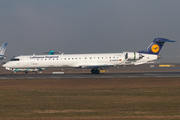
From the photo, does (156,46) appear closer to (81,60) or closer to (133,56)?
(133,56)

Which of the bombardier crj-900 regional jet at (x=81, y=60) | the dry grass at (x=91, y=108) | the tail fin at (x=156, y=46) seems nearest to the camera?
the dry grass at (x=91, y=108)

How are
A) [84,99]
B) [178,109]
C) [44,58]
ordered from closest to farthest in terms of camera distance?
1. [178,109]
2. [84,99]
3. [44,58]

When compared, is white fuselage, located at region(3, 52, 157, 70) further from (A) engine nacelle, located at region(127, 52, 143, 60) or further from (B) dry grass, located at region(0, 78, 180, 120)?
(B) dry grass, located at region(0, 78, 180, 120)

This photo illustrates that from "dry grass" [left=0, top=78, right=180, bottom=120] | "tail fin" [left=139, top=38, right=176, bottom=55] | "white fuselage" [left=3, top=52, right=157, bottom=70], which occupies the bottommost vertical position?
"dry grass" [left=0, top=78, right=180, bottom=120]

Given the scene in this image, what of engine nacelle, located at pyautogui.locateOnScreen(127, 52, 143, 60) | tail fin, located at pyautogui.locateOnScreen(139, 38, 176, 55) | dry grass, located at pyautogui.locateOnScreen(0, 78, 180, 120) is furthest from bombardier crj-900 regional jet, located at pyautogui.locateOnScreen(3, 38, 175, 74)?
dry grass, located at pyautogui.locateOnScreen(0, 78, 180, 120)

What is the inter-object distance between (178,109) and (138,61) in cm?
3105

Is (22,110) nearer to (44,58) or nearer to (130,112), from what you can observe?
(130,112)

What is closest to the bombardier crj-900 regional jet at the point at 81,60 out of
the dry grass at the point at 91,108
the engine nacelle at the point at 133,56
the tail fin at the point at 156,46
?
the engine nacelle at the point at 133,56

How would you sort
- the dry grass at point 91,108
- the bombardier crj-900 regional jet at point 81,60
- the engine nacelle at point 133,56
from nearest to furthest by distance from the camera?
the dry grass at point 91,108, the engine nacelle at point 133,56, the bombardier crj-900 regional jet at point 81,60

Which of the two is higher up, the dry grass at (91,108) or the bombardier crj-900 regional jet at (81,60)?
the bombardier crj-900 regional jet at (81,60)

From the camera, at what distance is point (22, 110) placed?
1343cm

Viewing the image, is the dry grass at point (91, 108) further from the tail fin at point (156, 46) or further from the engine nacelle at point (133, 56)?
the tail fin at point (156, 46)

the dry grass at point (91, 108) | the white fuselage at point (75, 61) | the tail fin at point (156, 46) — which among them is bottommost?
the dry grass at point (91, 108)

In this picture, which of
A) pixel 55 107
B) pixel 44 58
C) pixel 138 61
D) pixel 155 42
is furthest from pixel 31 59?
pixel 55 107
